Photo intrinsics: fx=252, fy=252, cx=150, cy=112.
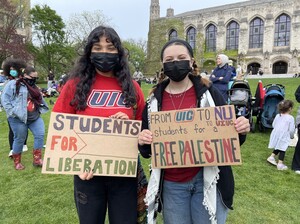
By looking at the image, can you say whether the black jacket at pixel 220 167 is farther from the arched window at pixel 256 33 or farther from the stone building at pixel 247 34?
the arched window at pixel 256 33

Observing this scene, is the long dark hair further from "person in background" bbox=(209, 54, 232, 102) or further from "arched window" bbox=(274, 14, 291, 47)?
"arched window" bbox=(274, 14, 291, 47)

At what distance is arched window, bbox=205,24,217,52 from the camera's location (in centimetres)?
4866

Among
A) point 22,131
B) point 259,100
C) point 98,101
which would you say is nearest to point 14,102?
point 22,131

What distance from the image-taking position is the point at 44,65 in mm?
36719

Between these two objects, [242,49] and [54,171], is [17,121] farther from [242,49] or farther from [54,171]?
[242,49]

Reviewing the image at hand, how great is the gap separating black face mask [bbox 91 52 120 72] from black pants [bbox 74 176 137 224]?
927 millimetres

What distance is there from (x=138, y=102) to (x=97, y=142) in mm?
503

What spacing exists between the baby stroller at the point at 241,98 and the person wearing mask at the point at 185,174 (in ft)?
17.6

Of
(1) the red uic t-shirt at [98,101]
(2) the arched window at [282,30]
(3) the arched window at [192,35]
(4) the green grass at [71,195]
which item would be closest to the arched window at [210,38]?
(3) the arched window at [192,35]

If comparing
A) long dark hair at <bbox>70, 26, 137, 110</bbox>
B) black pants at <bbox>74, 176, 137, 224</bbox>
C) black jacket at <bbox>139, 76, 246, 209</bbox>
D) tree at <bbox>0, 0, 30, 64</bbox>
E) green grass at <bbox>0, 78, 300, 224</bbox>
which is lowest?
green grass at <bbox>0, 78, 300, 224</bbox>

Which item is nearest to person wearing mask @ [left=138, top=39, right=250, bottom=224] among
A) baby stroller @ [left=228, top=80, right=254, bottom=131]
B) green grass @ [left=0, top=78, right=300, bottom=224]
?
green grass @ [left=0, top=78, right=300, bottom=224]

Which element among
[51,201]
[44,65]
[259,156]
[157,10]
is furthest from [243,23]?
[51,201]

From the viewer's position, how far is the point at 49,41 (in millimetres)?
37219

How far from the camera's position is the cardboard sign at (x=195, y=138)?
6.31ft
